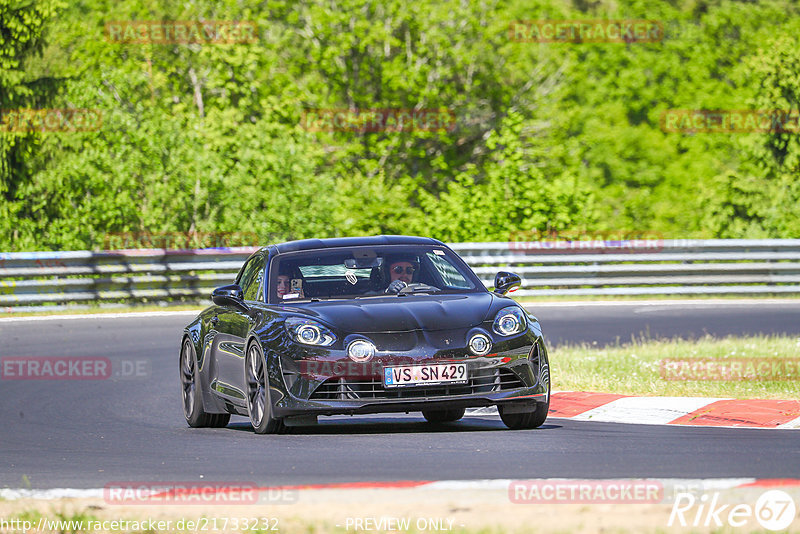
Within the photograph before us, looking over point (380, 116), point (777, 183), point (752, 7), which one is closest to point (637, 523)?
point (777, 183)

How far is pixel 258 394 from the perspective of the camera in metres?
9.27

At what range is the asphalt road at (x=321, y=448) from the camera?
7.18m

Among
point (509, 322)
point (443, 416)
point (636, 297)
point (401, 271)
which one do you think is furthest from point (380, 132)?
point (509, 322)

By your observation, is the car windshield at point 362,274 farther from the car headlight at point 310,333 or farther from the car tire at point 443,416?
the car tire at point 443,416

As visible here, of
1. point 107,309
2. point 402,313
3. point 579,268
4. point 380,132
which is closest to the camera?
point 402,313

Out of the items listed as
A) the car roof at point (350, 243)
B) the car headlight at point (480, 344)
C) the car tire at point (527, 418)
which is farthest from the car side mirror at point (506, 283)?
the car headlight at point (480, 344)

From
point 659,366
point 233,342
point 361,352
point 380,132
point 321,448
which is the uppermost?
point 361,352

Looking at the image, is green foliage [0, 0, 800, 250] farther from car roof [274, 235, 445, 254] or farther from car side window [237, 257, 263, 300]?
car roof [274, 235, 445, 254]

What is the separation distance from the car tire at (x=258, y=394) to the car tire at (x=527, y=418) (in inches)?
59.0

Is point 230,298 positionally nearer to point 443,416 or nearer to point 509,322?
point 443,416

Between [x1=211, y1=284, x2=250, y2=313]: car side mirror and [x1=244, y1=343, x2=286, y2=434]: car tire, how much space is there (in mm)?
600

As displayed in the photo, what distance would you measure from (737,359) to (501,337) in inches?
211

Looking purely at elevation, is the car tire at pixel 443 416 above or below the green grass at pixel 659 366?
above

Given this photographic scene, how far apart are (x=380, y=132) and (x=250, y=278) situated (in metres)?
30.4
